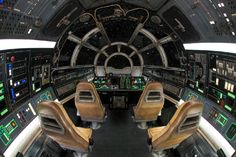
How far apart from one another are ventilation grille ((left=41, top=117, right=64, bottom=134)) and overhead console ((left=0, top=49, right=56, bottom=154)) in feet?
1.22

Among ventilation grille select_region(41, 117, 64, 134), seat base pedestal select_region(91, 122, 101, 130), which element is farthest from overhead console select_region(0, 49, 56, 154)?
seat base pedestal select_region(91, 122, 101, 130)

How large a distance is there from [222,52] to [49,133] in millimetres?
2825

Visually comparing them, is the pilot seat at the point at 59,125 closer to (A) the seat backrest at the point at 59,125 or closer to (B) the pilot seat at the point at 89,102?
(A) the seat backrest at the point at 59,125

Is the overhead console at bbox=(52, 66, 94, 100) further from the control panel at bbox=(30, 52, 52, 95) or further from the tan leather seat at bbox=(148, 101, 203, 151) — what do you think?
the tan leather seat at bbox=(148, 101, 203, 151)

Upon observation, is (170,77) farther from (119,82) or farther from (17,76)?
(17,76)

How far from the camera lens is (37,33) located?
4129 mm

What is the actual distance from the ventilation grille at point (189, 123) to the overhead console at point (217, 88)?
419 millimetres

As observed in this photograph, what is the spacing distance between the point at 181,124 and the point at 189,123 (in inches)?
6.6

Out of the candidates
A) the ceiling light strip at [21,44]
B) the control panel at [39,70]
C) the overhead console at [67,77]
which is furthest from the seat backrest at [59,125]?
the overhead console at [67,77]

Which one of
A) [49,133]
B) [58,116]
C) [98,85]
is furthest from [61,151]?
[98,85]

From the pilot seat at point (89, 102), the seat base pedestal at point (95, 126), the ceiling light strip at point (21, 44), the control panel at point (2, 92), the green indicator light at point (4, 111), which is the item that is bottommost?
the seat base pedestal at point (95, 126)

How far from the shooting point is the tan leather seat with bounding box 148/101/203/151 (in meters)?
3.23

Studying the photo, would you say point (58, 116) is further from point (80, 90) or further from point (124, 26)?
point (124, 26)

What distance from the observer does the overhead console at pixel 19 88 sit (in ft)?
10.1
